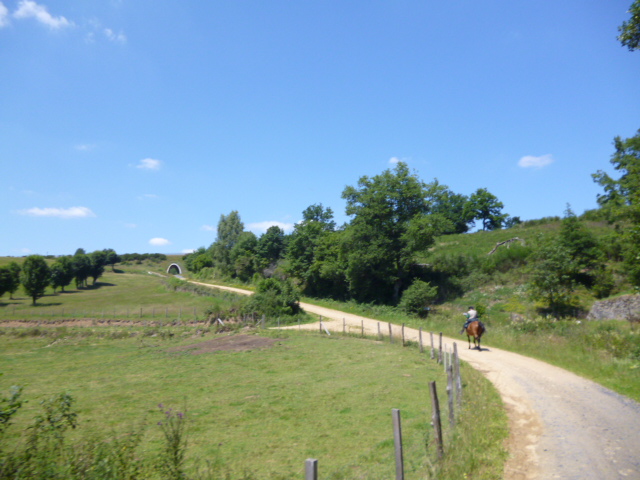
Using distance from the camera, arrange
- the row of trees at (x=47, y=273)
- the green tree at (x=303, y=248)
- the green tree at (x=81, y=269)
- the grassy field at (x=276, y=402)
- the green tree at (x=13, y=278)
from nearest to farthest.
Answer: the grassy field at (x=276, y=402)
the green tree at (x=303, y=248)
the row of trees at (x=47, y=273)
the green tree at (x=13, y=278)
the green tree at (x=81, y=269)

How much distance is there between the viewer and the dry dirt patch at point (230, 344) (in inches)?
1046

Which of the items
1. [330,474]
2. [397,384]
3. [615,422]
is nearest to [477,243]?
[397,384]

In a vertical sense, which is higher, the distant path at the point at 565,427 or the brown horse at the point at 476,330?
the brown horse at the point at 476,330

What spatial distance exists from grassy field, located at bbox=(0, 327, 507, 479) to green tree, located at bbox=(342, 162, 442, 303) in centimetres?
1497

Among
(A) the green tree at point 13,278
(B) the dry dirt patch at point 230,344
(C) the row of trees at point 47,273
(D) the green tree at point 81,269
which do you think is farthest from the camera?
(D) the green tree at point 81,269

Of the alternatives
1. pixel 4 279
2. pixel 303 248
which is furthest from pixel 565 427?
pixel 4 279

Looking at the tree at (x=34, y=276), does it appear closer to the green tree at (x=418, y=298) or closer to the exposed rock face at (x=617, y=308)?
the green tree at (x=418, y=298)

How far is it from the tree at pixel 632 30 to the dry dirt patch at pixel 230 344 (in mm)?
23643

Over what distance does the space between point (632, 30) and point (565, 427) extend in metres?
13.7

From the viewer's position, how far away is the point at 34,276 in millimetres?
67312

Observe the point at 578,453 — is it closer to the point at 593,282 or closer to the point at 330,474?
the point at 330,474

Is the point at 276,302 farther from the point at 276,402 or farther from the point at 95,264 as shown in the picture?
the point at 95,264

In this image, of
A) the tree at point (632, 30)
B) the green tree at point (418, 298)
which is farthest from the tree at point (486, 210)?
the tree at point (632, 30)

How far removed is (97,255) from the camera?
10031cm
